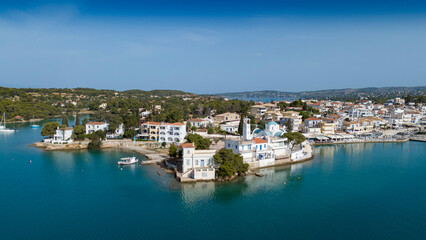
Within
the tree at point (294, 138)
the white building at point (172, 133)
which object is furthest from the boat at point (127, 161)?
the tree at point (294, 138)

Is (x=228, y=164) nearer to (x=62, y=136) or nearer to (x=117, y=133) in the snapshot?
(x=117, y=133)

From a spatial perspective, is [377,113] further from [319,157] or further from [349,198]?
[349,198]

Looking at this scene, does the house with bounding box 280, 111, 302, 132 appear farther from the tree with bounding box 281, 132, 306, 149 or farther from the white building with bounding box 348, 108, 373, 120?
the white building with bounding box 348, 108, 373, 120

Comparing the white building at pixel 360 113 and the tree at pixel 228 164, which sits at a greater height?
the white building at pixel 360 113

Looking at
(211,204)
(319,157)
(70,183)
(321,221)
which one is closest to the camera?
(321,221)

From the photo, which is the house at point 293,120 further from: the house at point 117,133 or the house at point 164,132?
the house at point 117,133

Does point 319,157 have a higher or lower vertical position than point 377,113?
lower

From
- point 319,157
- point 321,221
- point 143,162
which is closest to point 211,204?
point 321,221

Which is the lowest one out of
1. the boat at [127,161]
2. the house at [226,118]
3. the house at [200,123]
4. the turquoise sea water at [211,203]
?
the turquoise sea water at [211,203]
